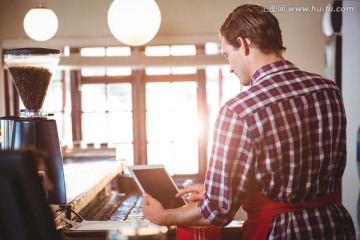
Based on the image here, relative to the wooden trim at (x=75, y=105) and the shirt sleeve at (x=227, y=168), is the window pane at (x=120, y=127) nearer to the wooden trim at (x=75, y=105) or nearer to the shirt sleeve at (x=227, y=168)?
the wooden trim at (x=75, y=105)

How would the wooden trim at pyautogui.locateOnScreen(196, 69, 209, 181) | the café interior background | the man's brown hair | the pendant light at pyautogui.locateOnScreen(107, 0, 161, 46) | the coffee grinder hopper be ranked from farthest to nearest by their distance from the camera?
the wooden trim at pyautogui.locateOnScreen(196, 69, 209, 181), the café interior background, the pendant light at pyautogui.locateOnScreen(107, 0, 161, 46), the coffee grinder hopper, the man's brown hair

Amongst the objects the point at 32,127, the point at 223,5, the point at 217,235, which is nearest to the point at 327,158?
the point at 217,235

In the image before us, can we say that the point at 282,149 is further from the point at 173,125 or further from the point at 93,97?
the point at 93,97

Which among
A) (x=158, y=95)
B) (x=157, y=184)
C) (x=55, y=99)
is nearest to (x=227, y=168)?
(x=157, y=184)

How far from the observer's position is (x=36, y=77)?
83.8 inches

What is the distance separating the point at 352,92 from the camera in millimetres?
4113

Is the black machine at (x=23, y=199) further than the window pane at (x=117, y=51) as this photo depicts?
No

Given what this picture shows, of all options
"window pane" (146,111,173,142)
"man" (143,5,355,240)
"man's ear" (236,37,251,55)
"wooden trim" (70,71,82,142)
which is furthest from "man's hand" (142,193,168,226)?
"wooden trim" (70,71,82,142)

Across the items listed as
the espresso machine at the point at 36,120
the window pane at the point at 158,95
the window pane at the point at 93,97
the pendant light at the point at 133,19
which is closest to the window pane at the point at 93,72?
the window pane at the point at 93,97

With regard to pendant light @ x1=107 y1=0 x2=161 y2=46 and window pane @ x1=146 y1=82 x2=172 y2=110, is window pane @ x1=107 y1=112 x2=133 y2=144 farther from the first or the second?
pendant light @ x1=107 y1=0 x2=161 y2=46

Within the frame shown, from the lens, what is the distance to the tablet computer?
1.82 meters

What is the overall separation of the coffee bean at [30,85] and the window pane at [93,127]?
4337 mm

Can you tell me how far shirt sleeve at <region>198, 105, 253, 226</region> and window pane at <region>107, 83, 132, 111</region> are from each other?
4.97 metres

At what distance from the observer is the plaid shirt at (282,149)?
1.45m
